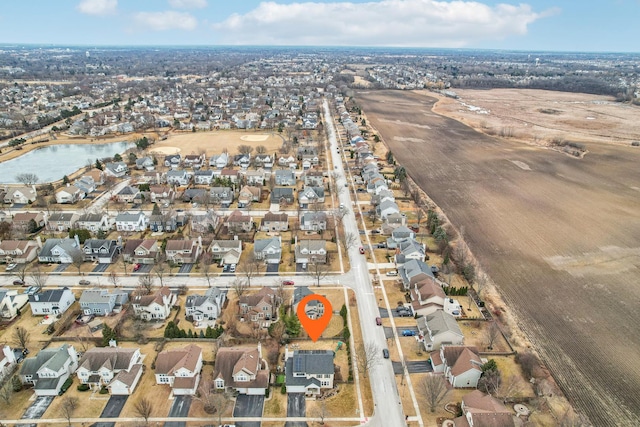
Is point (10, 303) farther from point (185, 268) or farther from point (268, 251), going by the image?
point (268, 251)

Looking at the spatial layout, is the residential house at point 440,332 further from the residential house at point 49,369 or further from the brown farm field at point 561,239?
the residential house at point 49,369

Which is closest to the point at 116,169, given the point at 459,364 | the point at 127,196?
the point at 127,196

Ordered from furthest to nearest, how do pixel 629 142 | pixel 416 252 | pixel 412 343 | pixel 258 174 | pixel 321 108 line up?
pixel 321 108 → pixel 629 142 → pixel 258 174 → pixel 416 252 → pixel 412 343

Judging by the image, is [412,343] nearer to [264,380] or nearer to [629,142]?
[264,380]

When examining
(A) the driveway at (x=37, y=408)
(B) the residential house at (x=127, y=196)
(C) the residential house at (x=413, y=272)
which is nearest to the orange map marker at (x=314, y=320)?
(C) the residential house at (x=413, y=272)

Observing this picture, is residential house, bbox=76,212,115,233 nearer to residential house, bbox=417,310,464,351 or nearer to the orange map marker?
the orange map marker

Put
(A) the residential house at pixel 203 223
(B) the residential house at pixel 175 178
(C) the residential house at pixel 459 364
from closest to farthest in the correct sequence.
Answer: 1. (C) the residential house at pixel 459 364
2. (A) the residential house at pixel 203 223
3. (B) the residential house at pixel 175 178

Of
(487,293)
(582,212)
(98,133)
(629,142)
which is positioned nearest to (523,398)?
(487,293)
